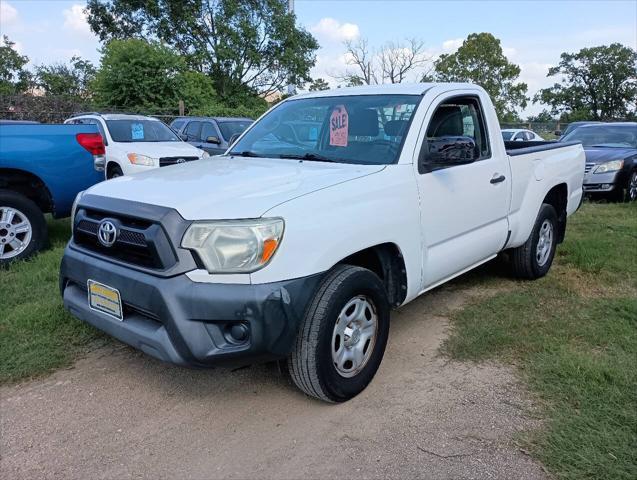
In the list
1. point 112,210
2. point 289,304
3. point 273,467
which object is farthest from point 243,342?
point 112,210

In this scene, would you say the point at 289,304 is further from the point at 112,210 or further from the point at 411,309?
the point at 411,309

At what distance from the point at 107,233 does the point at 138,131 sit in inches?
316

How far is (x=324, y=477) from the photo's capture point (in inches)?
98.0

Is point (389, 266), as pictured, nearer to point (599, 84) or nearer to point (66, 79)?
point (66, 79)

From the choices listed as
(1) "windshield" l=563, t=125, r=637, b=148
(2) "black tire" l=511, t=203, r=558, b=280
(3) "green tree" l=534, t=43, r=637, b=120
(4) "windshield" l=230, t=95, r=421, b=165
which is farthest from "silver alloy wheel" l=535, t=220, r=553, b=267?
(3) "green tree" l=534, t=43, r=637, b=120

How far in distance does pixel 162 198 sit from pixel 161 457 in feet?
4.20

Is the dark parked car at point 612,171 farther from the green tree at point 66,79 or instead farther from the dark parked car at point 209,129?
the green tree at point 66,79

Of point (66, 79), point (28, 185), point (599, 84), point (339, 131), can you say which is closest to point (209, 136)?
point (28, 185)

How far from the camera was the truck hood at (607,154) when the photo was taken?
10.4 m

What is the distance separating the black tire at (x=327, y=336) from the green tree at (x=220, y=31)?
97.7 feet

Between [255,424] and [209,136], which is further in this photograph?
[209,136]

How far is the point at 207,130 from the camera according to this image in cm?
1309

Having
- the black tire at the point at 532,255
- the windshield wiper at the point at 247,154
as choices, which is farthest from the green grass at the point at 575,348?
the windshield wiper at the point at 247,154

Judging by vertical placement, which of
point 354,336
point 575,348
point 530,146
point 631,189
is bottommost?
point 575,348
